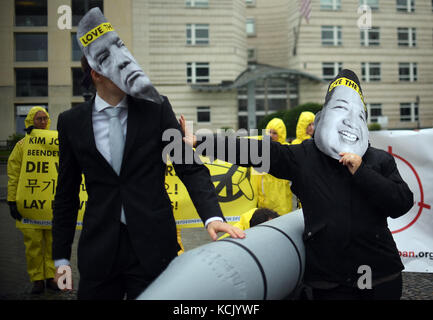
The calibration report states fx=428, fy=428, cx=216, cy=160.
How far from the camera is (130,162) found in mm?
2125

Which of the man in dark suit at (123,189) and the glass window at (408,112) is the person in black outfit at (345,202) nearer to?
the man in dark suit at (123,189)

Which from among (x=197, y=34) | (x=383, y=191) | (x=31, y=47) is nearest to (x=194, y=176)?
(x=383, y=191)

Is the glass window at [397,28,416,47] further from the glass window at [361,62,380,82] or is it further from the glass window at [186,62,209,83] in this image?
the glass window at [186,62,209,83]

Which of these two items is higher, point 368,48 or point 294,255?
point 368,48

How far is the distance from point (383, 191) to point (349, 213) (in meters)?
0.22

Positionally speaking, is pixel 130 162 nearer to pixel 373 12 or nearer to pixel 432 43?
pixel 373 12

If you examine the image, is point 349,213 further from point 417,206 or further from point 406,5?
point 406,5

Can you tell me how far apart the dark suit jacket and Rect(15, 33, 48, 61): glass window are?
164 inches

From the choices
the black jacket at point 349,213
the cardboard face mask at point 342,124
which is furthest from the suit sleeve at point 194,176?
the cardboard face mask at point 342,124

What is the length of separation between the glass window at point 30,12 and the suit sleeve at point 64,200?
13.5 ft

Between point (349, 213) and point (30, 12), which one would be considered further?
point (30, 12)

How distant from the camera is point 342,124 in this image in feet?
8.08
